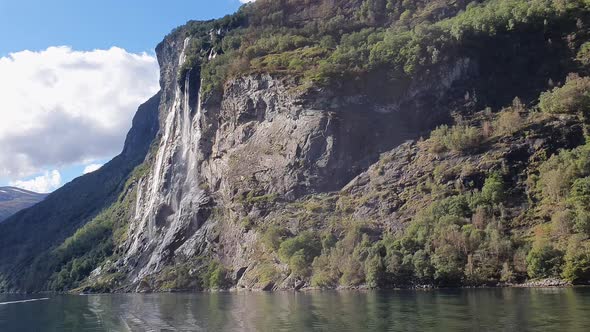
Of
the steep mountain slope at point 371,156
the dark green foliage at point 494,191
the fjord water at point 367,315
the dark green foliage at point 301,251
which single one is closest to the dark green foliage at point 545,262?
the steep mountain slope at point 371,156

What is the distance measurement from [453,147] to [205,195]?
6457 cm

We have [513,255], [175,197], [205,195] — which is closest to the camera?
[513,255]

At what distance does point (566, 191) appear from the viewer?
3339 inches

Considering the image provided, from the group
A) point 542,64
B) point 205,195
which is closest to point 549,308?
point 542,64

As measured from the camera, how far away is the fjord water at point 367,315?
45656 millimetres

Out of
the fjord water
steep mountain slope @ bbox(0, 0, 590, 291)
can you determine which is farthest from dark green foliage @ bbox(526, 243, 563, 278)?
the fjord water

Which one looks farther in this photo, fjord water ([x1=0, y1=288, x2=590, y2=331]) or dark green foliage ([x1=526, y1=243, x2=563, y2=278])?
dark green foliage ([x1=526, y1=243, x2=563, y2=278])

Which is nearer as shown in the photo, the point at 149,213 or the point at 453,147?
the point at 453,147

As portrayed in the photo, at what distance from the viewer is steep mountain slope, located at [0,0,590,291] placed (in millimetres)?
87562

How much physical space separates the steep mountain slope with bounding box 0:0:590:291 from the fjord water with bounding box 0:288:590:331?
14.7 meters

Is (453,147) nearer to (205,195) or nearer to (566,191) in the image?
(566,191)

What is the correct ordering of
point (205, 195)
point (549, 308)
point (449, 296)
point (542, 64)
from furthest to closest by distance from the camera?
point (205, 195)
point (542, 64)
point (449, 296)
point (549, 308)

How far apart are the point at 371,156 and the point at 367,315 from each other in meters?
70.6

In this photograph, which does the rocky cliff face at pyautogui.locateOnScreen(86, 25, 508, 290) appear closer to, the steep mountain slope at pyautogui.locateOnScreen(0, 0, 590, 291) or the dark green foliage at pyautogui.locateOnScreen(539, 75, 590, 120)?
the steep mountain slope at pyautogui.locateOnScreen(0, 0, 590, 291)
